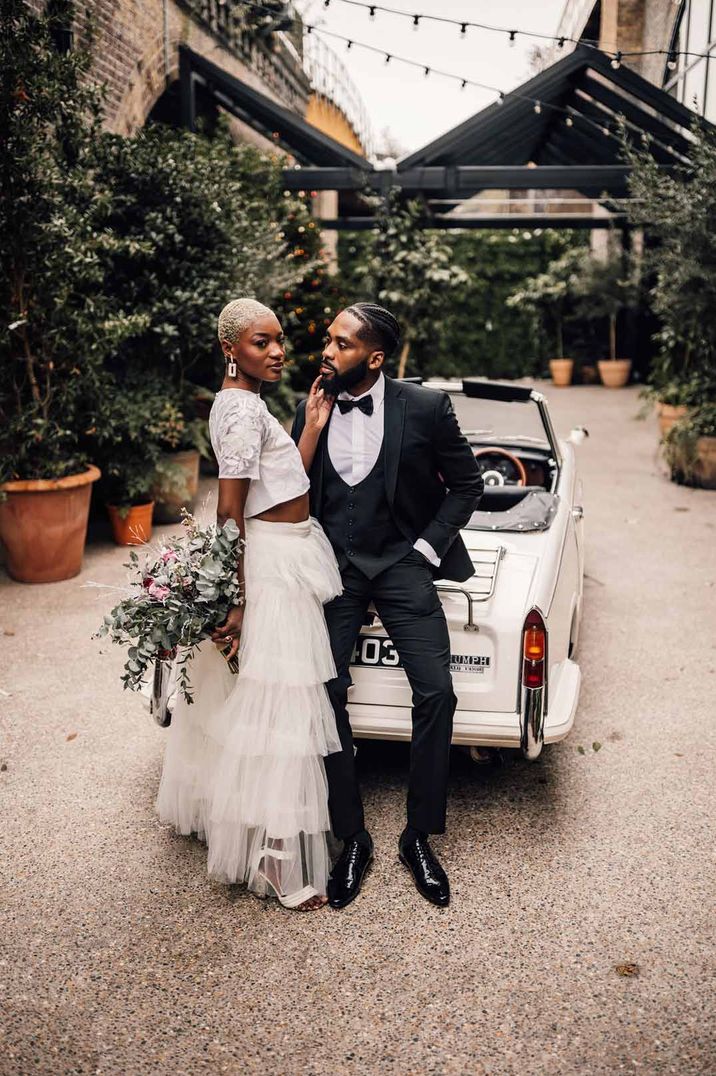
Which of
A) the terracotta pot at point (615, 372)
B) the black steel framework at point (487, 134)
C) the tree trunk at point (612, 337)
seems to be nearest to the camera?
the black steel framework at point (487, 134)

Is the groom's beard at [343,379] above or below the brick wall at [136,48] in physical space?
below

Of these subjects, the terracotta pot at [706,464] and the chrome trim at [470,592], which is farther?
the terracotta pot at [706,464]

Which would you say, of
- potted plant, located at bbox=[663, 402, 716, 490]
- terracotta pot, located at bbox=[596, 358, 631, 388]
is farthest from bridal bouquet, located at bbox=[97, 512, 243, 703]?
terracotta pot, located at bbox=[596, 358, 631, 388]

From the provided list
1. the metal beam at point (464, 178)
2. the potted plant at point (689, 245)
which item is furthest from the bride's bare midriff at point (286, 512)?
the metal beam at point (464, 178)

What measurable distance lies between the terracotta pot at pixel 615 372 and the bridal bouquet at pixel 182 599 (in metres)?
16.8

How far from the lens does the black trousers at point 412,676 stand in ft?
9.78

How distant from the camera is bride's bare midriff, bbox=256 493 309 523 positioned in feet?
9.55

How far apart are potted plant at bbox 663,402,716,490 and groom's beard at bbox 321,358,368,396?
7.01m

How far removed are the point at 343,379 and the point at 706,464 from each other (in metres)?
7.33

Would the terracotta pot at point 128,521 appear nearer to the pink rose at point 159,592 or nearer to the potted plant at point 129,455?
the potted plant at point 129,455

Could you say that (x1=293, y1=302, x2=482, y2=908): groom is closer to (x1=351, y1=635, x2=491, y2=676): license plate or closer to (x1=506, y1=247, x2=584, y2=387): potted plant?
(x1=351, y1=635, x2=491, y2=676): license plate

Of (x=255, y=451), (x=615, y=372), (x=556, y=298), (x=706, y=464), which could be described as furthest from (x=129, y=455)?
(x=556, y=298)

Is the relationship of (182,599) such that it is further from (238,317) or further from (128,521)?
(128,521)

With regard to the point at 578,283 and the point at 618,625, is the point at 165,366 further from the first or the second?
the point at 578,283
